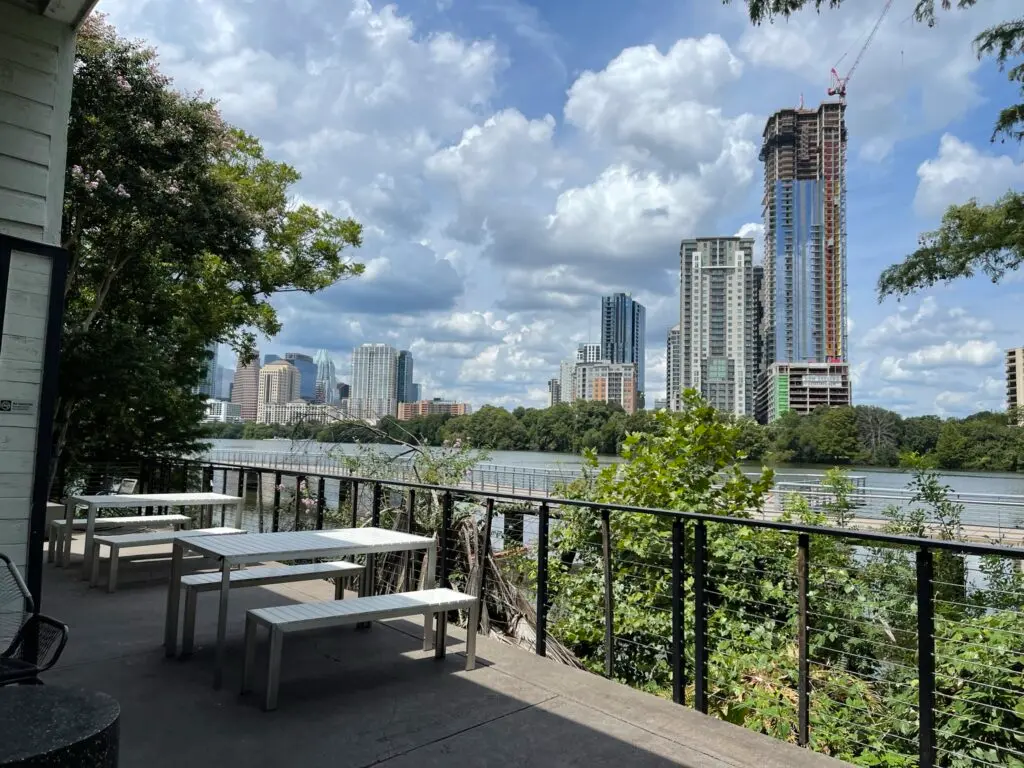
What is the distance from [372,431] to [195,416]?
6006 millimetres

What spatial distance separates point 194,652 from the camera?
3670 mm

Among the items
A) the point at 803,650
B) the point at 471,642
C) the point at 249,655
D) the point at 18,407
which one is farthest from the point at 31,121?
the point at 803,650

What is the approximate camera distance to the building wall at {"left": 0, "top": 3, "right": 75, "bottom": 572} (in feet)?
10.5

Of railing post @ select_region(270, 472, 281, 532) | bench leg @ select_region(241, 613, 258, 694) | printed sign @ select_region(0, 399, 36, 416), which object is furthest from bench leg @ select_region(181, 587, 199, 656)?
railing post @ select_region(270, 472, 281, 532)

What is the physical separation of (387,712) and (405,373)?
2392 cm

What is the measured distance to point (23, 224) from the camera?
324 centimetres

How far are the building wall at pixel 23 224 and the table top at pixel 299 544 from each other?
0.75 meters

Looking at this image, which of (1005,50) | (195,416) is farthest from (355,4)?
(1005,50)

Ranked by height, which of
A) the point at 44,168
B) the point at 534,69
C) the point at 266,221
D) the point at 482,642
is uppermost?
the point at 534,69

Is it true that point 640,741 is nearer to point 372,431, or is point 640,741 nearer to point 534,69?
point 372,431

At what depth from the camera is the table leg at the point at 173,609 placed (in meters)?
3.56

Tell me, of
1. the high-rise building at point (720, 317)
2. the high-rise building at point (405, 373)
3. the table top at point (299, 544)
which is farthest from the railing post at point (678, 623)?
the high-rise building at point (720, 317)

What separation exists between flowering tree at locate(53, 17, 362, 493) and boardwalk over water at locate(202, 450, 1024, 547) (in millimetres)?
1567

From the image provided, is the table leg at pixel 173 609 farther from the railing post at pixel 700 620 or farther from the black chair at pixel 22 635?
the railing post at pixel 700 620
